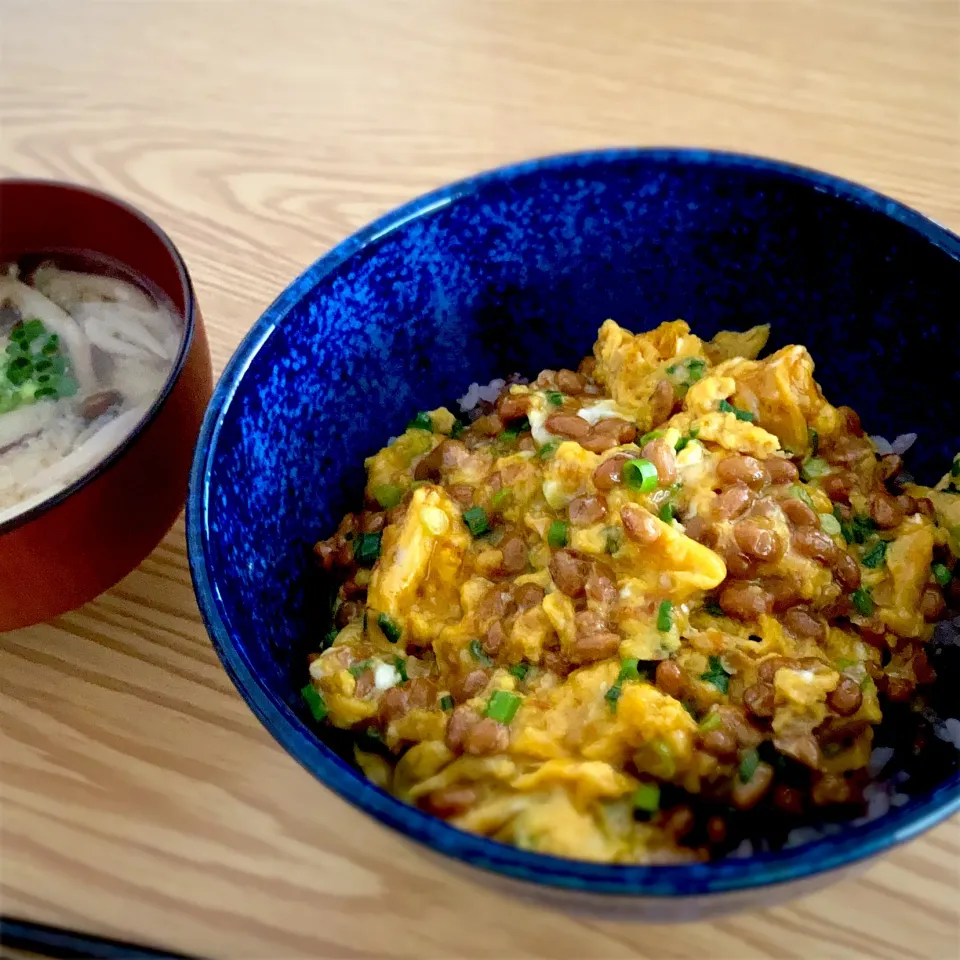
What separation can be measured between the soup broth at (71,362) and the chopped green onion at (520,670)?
805 millimetres

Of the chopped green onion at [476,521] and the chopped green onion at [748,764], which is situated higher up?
the chopped green onion at [476,521]

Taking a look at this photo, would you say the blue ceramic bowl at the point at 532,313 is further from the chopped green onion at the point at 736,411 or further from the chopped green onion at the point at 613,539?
the chopped green onion at the point at 613,539

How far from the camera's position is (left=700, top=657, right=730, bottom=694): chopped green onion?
1297mm

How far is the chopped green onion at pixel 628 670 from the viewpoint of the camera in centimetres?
126

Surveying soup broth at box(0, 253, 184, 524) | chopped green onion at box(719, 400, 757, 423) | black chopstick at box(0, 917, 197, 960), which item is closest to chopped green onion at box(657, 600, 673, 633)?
chopped green onion at box(719, 400, 757, 423)

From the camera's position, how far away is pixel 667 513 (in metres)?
1.37

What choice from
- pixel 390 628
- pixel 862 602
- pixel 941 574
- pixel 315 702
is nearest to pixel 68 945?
pixel 315 702

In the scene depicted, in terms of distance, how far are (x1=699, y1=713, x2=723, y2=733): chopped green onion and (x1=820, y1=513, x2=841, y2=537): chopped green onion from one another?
0.36 meters

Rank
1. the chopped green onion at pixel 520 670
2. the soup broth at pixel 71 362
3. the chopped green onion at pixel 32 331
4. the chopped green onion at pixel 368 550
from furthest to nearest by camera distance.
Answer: the chopped green onion at pixel 32 331, the soup broth at pixel 71 362, the chopped green onion at pixel 368 550, the chopped green onion at pixel 520 670

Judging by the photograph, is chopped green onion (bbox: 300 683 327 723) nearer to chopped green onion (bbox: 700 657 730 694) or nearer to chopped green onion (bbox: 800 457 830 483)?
chopped green onion (bbox: 700 657 730 694)

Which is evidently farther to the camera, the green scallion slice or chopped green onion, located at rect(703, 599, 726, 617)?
chopped green onion, located at rect(703, 599, 726, 617)

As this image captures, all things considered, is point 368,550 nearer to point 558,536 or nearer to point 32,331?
point 558,536

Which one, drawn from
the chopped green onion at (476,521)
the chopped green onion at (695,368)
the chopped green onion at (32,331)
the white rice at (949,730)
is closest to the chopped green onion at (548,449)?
the chopped green onion at (476,521)

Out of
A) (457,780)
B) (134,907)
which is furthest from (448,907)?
(134,907)
